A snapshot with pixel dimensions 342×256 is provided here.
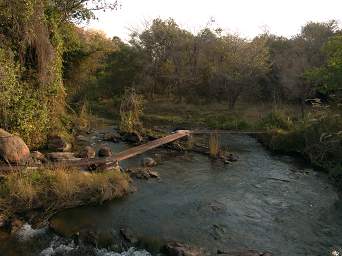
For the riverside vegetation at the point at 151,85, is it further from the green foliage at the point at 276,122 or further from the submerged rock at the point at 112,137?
the submerged rock at the point at 112,137

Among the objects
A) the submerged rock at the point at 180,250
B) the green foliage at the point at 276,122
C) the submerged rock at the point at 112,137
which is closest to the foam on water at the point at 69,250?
the submerged rock at the point at 180,250

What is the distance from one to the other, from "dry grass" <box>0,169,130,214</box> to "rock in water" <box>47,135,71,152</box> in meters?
5.56

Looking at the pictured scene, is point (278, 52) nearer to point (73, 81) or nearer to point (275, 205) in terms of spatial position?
point (73, 81)

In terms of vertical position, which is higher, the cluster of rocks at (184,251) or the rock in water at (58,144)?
the rock in water at (58,144)

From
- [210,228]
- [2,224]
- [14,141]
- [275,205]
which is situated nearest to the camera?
[2,224]

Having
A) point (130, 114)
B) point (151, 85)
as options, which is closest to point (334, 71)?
point (130, 114)

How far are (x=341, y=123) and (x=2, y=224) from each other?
15637 millimetres

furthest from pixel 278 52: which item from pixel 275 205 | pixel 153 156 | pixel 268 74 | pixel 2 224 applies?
pixel 2 224

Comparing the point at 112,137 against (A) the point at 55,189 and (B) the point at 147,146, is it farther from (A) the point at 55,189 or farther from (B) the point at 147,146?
(A) the point at 55,189

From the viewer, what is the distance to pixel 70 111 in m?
25.5

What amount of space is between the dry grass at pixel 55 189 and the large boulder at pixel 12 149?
79.7 inches

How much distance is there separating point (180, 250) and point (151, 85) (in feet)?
111

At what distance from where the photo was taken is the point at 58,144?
18.8 metres

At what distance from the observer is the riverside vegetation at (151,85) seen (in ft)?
51.0
